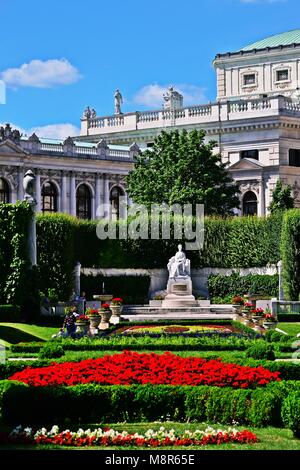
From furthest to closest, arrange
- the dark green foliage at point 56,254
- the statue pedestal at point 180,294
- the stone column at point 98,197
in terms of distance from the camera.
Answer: the stone column at point 98,197, the statue pedestal at point 180,294, the dark green foliage at point 56,254

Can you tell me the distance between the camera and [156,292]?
59000 mm

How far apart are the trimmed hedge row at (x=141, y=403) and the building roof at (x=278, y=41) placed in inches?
2715

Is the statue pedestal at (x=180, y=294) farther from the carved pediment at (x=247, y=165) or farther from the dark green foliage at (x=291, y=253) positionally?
the carved pediment at (x=247, y=165)

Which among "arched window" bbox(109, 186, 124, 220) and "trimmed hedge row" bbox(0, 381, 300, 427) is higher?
"arched window" bbox(109, 186, 124, 220)

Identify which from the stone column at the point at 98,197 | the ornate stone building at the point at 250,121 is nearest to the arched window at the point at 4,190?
the stone column at the point at 98,197

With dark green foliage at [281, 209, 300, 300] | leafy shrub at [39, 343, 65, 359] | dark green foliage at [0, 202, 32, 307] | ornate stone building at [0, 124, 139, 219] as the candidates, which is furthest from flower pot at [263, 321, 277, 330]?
ornate stone building at [0, 124, 139, 219]

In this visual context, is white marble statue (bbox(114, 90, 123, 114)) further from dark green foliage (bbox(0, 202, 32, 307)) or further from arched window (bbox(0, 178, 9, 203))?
dark green foliage (bbox(0, 202, 32, 307))

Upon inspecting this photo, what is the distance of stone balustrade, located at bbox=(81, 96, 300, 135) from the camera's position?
249 feet

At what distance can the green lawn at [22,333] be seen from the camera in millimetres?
38300

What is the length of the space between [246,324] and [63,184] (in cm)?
3514

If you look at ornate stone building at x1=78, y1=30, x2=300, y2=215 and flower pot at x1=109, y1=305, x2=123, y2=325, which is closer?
flower pot at x1=109, y1=305, x2=123, y2=325

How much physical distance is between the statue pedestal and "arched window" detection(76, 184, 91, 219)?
76.5 ft

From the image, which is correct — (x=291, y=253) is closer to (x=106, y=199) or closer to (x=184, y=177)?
(x=184, y=177)

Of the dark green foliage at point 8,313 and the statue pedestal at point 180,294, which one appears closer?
the dark green foliage at point 8,313
